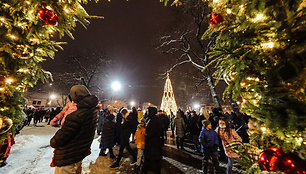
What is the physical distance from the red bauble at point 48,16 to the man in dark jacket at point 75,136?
1.35 meters

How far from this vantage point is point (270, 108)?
1.23 meters

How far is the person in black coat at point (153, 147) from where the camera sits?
3.73m

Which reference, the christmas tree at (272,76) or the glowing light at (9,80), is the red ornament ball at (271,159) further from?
the glowing light at (9,80)

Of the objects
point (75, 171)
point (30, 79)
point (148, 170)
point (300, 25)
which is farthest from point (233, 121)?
point (30, 79)

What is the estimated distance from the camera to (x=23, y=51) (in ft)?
7.77

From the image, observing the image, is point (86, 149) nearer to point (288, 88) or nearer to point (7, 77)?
point (7, 77)

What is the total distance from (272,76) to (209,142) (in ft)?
11.6

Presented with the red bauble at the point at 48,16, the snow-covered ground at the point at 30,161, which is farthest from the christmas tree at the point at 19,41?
the snow-covered ground at the point at 30,161

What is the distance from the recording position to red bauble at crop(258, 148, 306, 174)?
1027 mm

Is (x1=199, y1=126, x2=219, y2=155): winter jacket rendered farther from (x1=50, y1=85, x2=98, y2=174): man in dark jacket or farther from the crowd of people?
(x1=50, y1=85, x2=98, y2=174): man in dark jacket

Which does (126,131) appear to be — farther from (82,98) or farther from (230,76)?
(230,76)

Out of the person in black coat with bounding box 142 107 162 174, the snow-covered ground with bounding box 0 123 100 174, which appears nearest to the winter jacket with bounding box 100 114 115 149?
the snow-covered ground with bounding box 0 123 100 174

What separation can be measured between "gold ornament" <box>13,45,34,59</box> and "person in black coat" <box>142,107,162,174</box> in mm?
3276

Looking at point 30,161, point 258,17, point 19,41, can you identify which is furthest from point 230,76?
point 30,161
